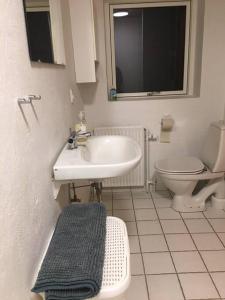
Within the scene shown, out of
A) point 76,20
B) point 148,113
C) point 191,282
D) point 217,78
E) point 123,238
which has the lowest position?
point 191,282

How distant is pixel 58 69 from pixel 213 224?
1797mm

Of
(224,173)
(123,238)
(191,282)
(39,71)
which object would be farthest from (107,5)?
(191,282)

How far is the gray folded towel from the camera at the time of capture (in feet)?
2.76

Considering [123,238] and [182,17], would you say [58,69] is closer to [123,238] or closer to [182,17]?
[123,238]

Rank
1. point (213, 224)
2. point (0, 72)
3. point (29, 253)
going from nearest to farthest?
point (0, 72)
point (29, 253)
point (213, 224)

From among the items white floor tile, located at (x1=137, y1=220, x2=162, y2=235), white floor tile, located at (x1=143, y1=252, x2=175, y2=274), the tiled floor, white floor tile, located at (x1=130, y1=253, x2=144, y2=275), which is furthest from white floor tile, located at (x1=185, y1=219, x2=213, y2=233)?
white floor tile, located at (x1=130, y1=253, x2=144, y2=275)

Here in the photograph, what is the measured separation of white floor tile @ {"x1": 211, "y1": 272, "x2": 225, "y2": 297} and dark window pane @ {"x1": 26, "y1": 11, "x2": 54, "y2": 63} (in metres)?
1.66

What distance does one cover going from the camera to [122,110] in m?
2.56

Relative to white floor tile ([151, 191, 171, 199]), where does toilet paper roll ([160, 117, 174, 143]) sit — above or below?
above

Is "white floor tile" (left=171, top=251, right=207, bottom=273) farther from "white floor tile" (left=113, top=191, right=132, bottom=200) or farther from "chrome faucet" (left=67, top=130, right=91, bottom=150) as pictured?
"chrome faucet" (left=67, top=130, right=91, bottom=150)

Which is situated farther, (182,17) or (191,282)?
(182,17)

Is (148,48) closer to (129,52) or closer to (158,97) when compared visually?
(129,52)

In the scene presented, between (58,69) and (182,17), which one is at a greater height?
(182,17)

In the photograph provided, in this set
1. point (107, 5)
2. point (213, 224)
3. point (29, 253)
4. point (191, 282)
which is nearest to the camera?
point (29, 253)
